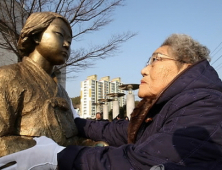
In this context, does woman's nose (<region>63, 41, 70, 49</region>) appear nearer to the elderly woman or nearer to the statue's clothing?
the statue's clothing

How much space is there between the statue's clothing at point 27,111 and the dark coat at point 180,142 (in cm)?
69

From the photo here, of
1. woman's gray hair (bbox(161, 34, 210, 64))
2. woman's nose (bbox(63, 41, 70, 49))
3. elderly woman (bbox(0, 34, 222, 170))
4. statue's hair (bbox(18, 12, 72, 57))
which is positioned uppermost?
statue's hair (bbox(18, 12, 72, 57))

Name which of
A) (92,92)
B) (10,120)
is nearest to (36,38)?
(10,120)

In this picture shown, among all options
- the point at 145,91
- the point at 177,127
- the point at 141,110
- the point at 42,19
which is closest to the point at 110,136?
the point at 141,110

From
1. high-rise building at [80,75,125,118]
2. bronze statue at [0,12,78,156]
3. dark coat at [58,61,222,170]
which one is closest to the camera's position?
dark coat at [58,61,222,170]

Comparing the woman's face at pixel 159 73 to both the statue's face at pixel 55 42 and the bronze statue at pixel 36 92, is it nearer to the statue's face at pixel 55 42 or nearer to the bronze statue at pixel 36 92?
the bronze statue at pixel 36 92

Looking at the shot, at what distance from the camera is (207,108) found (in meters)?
1.27

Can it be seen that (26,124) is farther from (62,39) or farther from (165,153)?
(165,153)

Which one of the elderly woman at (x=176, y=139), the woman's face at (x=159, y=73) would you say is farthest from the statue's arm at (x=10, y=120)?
the woman's face at (x=159, y=73)

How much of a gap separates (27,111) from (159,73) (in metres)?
1.15

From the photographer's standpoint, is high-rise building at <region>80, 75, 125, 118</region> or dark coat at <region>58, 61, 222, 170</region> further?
high-rise building at <region>80, 75, 125, 118</region>

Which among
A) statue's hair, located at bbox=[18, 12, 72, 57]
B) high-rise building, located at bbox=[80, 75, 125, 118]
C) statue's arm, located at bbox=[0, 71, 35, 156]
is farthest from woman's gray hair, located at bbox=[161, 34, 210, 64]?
high-rise building, located at bbox=[80, 75, 125, 118]

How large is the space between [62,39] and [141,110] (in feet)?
3.40

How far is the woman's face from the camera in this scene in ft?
5.54
